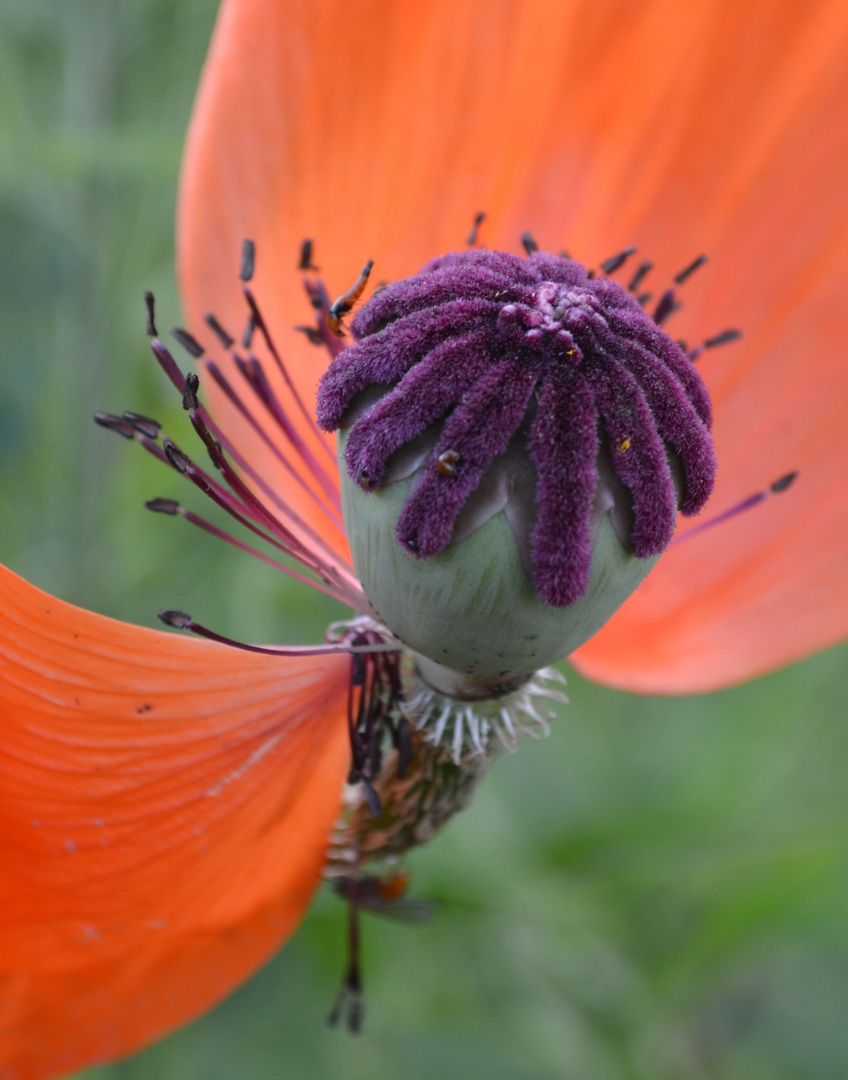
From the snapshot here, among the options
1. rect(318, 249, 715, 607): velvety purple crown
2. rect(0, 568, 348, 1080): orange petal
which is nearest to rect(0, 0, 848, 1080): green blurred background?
rect(0, 568, 348, 1080): orange petal

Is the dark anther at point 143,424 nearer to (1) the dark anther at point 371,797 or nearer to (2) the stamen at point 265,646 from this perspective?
(2) the stamen at point 265,646

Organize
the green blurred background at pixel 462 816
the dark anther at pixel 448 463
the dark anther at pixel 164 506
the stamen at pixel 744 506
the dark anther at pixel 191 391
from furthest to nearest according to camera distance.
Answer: the green blurred background at pixel 462 816 → the stamen at pixel 744 506 → the dark anther at pixel 164 506 → the dark anther at pixel 191 391 → the dark anther at pixel 448 463

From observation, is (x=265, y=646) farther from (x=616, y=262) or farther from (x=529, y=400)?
(x=616, y=262)

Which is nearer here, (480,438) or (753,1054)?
(480,438)

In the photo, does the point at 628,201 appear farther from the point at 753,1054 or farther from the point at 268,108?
the point at 753,1054

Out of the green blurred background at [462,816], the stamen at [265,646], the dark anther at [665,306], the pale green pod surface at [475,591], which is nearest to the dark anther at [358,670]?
the stamen at [265,646]

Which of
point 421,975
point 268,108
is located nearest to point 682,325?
point 268,108

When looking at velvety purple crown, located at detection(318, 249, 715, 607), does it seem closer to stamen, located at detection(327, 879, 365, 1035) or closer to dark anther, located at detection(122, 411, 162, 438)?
dark anther, located at detection(122, 411, 162, 438)
